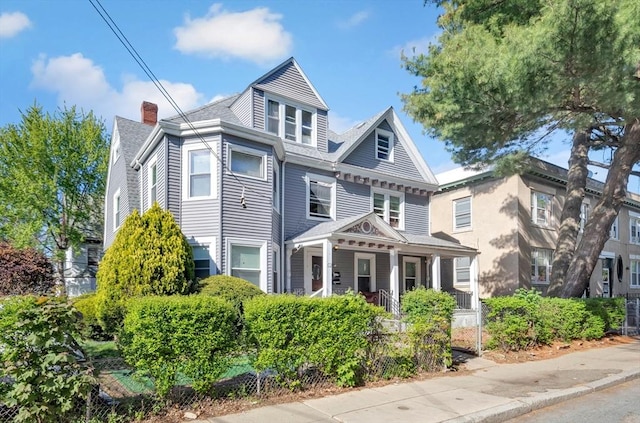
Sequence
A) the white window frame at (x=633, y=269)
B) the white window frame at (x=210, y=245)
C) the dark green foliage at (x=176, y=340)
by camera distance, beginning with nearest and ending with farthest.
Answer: the dark green foliage at (x=176, y=340)
the white window frame at (x=210, y=245)
the white window frame at (x=633, y=269)

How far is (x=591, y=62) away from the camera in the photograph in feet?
28.7

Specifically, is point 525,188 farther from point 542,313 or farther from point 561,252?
point 542,313

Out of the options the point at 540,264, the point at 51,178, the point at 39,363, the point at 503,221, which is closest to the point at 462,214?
the point at 503,221

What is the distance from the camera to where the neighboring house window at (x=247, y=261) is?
13367mm

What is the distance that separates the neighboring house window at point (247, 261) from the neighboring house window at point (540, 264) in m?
13.2

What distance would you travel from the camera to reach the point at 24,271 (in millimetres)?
17812

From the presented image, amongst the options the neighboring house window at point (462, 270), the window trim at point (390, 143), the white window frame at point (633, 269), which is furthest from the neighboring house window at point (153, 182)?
the white window frame at point (633, 269)

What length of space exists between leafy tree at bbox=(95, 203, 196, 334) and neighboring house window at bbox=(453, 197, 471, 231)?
48.7ft

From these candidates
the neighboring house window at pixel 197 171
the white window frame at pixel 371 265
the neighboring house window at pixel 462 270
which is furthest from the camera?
the neighboring house window at pixel 462 270

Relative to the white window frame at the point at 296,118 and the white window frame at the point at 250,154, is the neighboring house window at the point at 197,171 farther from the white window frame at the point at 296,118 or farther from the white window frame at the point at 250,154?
the white window frame at the point at 296,118

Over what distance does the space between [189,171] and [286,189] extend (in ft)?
12.2

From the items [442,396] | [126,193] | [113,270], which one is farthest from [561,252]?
[126,193]

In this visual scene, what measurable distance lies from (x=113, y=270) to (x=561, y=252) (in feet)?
51.2

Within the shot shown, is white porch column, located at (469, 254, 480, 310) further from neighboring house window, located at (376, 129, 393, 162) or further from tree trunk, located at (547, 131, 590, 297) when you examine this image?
neighboring house window, located at (376, 129, 393, 162)
